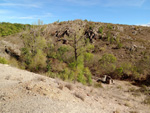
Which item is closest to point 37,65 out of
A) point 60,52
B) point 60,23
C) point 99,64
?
point 60,52

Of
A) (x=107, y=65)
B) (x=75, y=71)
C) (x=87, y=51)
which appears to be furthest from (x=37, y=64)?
(x=107, y=65)

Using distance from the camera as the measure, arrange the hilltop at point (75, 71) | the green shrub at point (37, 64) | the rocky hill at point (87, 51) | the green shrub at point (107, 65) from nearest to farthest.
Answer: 1. the hilltop at point (75, 71)
2. the rocky hill at point (87, 51)
3. the green shrub at point (37, 64)
4. the green shrub at point (107, 65)

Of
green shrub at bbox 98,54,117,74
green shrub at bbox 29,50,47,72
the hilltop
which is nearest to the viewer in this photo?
the hilltop

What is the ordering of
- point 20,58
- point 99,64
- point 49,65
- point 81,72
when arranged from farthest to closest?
point 99,64 < point 20,58 < point 49,65 < point 81,72

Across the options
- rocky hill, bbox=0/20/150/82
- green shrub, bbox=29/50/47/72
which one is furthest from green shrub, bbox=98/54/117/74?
green shrub, bbox=29/50/47/72

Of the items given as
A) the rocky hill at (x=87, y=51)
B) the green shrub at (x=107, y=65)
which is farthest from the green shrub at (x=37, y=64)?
the green shrub at (x=107, y=65)

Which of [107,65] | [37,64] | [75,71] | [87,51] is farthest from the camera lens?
[87,51]

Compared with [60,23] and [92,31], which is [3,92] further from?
[60,23]

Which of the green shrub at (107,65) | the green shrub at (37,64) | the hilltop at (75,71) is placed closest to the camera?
the hilltop at (75,71)

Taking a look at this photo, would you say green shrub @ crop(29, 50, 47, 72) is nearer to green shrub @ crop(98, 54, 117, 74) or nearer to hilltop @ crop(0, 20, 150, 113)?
hilltop @ crop(0, 20, 150, 113)

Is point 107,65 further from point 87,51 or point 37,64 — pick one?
point 37,64

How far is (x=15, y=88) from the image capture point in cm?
607

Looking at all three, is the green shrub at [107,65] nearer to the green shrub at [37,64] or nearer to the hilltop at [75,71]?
the hilltop at [75,71]

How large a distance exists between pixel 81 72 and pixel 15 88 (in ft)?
28.6
